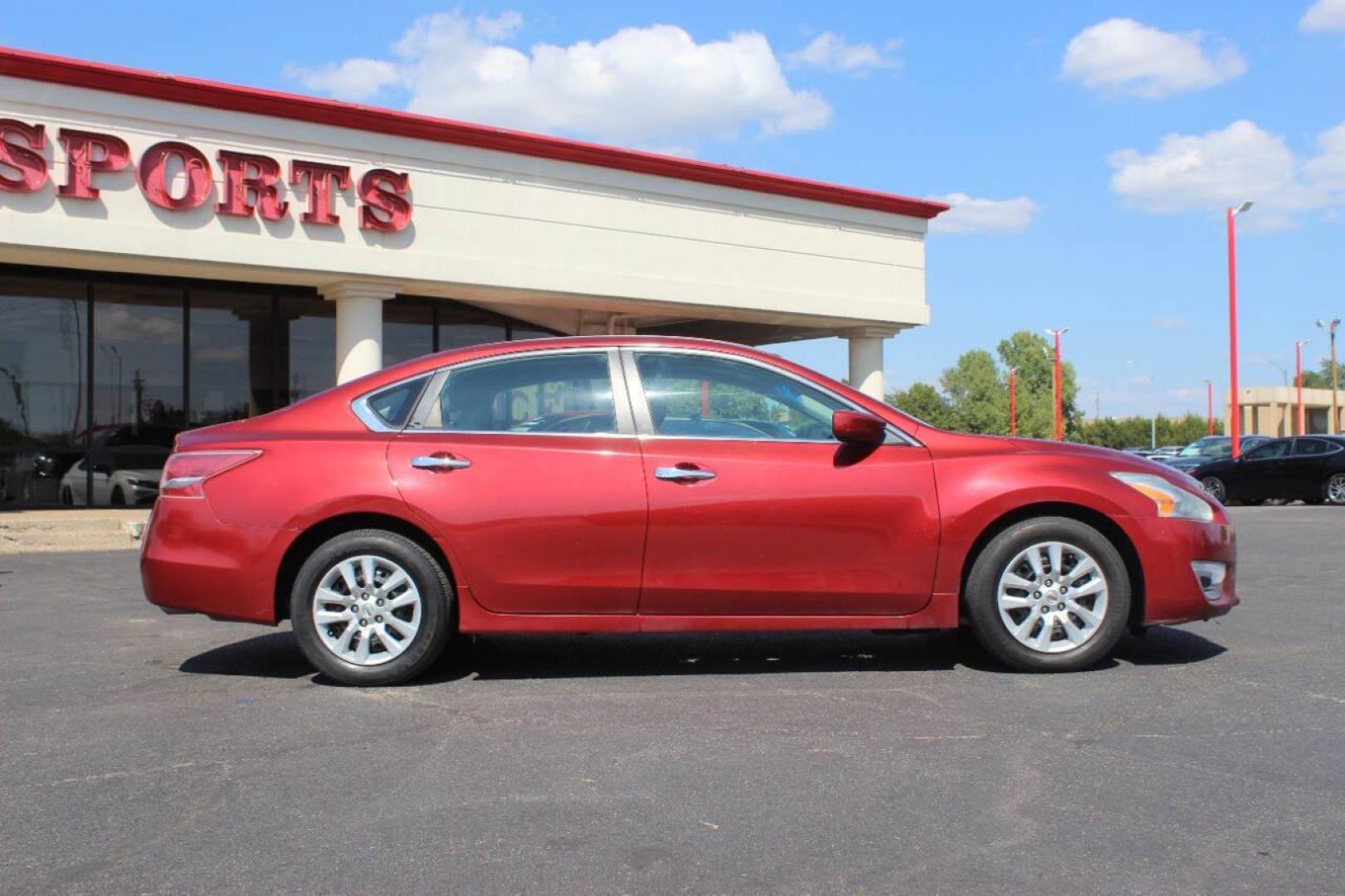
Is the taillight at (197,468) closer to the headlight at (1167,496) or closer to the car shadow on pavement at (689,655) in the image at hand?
the car shadow on pavement at (689,655)

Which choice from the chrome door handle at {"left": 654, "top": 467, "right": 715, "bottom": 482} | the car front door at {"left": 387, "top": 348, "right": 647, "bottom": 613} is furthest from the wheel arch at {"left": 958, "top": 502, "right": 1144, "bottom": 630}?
the car front door at {"left": 387, "top": 348, "right": 647, "bottom": 613}

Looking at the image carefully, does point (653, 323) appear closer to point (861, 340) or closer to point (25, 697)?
point (861, 340)

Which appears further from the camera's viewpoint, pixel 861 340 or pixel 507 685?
pixel 861 340

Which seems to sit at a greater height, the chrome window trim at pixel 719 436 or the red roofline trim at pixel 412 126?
the red roofline trim at pixel 412 126

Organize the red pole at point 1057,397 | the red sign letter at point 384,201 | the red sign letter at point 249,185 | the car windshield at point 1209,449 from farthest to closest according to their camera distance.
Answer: the red pole at point 1057,397, the car windshield at point 1209,449, the red sign letter at point 384,201, the red sign letter at point 249,185

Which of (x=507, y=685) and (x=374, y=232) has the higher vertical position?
(x=374, y=232)

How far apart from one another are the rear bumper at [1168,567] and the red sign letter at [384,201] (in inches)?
495

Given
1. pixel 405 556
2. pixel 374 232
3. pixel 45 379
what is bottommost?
pixel 405 556

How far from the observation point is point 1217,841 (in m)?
3.39

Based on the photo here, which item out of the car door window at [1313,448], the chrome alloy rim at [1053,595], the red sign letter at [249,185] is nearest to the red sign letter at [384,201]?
the red sign letter at [249,185]

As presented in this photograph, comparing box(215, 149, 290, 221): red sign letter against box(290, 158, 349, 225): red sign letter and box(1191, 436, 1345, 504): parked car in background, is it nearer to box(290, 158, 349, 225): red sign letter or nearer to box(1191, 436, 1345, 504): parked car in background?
box(290, 158, 349, 225): red sign letter

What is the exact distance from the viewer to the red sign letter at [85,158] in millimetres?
13992

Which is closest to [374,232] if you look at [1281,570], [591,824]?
[1281,570]

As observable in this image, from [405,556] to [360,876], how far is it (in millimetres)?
2362
